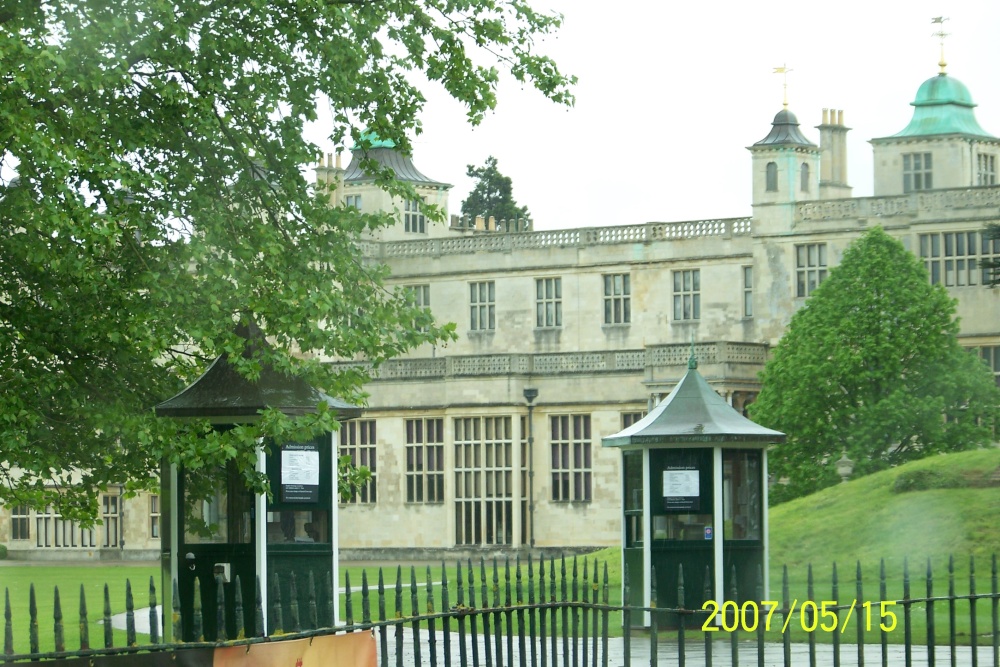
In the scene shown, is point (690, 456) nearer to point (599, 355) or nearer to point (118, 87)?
point (118, 87)

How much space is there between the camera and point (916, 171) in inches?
2687

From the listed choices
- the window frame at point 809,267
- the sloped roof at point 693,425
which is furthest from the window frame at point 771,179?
the sloped roof at point 693,425

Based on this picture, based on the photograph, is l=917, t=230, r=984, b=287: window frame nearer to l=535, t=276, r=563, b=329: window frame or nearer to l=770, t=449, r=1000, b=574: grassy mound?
l=535, t=276, r=563, b=329: window frame

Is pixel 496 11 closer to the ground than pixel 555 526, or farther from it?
farther from it

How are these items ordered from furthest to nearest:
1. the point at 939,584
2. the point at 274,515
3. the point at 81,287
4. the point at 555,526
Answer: the point at 555,526 → the point at 939,584 → the point at 274,515 → the point at 81,287

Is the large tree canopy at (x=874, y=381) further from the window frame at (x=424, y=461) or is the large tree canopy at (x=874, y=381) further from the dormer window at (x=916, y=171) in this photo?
the dormer window at (x=916, y=171)

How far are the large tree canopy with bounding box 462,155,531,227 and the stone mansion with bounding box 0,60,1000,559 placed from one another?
30520 mm

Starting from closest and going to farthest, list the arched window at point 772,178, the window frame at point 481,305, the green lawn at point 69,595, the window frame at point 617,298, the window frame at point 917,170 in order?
the green lawn at point 69,595 < the arched window at point 772,178 < the window frame at point 617,298 < the window frame at point 481,305 < the window frame at point 917,170

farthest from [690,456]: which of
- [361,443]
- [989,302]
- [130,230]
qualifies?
[361,443]

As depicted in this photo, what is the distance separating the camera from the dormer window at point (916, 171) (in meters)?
68.0

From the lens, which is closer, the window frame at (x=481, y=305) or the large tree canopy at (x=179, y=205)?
the large tree canopy at (x=179, y=205)

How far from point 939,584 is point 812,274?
1223 inches

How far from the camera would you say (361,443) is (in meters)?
63.2

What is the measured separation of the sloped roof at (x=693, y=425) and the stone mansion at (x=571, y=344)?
31.9 meters
